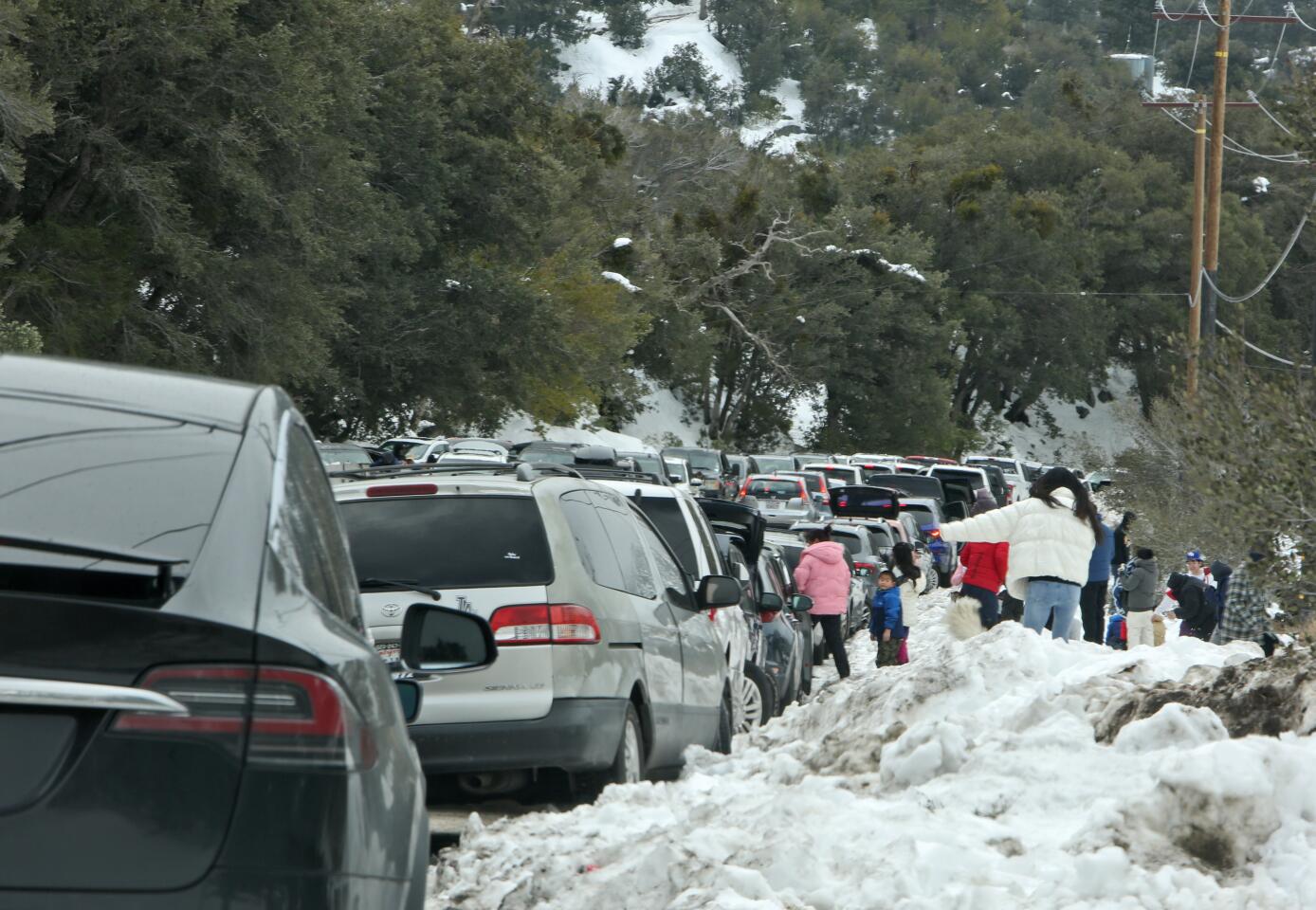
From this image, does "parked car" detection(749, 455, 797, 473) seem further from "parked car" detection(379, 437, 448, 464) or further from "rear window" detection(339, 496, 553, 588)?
"rear window" detection(339, 496, 553, 588)

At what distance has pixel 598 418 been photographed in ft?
205

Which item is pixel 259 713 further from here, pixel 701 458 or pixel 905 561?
pixel 701 458

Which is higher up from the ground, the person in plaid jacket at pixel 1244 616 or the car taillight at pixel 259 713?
the car taillight at pixel 259 713

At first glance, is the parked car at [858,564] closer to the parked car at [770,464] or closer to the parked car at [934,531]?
the parked car at [934,531]

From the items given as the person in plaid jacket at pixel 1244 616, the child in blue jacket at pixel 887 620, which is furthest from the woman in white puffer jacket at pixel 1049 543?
the child in blue jacket at pixel 887 620

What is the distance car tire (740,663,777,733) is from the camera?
13555 mm

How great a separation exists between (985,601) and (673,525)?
4.00m

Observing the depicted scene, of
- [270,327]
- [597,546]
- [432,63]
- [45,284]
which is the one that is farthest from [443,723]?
[432,63]

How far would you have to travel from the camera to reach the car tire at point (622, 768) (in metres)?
8.09

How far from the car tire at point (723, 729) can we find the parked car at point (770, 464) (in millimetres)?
37453

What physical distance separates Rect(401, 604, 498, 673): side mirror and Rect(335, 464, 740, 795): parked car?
2613 mm

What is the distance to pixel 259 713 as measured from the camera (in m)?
2.97

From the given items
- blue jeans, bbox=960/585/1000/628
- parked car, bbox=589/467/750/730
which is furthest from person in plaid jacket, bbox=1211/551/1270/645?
parked car, bbox=589/467/750/730

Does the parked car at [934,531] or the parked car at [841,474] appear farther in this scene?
the parked car at [841,474]
